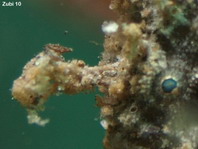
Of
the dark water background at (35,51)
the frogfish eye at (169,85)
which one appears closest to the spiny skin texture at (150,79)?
the frogfish eye at (169,85)

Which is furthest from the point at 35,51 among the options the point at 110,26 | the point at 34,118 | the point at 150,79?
the point at 150,79

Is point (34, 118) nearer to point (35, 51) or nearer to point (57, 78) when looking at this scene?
point (57, 78)

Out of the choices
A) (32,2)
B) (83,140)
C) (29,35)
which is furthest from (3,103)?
(83,140)

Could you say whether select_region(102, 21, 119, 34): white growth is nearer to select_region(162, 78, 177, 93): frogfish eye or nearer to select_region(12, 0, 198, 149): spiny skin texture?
select_region(12, 0, 198, 149): spiny skin texture

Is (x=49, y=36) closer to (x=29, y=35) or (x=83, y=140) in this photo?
(x=29, y=35)

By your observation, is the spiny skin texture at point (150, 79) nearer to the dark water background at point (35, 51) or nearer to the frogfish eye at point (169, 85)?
the frogfish eye at point (169, 85)

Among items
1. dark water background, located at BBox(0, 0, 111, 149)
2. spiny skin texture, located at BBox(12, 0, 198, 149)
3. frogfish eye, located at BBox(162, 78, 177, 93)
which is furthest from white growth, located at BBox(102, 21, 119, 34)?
dark water background, located at BBox(0, 0, 111, 149)
